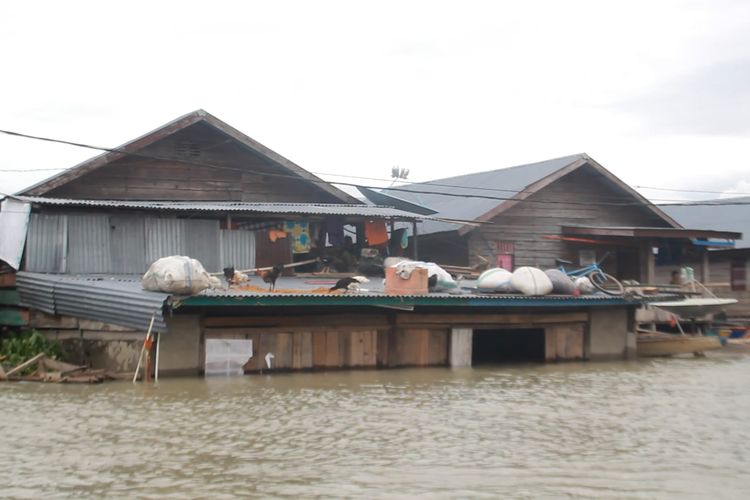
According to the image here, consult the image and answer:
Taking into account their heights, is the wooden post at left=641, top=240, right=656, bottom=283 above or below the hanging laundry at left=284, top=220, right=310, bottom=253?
below

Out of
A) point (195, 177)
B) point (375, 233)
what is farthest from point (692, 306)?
point (195, 177)

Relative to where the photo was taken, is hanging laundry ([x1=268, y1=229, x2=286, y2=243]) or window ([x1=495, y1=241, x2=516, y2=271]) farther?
window ([x1=495, y1=241, x2=516, y2=271])

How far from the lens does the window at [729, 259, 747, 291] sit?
1058 inches

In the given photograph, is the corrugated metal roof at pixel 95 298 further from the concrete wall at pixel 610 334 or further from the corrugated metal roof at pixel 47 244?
the concrete wall at pixel 610 334

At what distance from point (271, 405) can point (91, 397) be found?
2646mm

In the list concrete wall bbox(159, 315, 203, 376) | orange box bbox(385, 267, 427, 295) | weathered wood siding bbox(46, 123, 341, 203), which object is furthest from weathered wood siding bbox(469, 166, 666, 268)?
concrete wall bbox(159, 315, 203, 376)

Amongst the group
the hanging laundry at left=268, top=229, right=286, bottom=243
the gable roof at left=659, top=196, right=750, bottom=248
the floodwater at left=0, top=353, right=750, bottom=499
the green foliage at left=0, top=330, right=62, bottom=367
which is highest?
the gable roof at left=659, top=196, right=750, bottom=248

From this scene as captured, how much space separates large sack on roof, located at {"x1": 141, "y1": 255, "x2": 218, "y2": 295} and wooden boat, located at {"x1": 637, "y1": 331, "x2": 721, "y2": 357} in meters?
11.0

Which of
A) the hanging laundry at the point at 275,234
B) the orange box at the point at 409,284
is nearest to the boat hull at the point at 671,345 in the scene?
the orange box at the point at 409,284

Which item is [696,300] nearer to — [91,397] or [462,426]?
[462,426]

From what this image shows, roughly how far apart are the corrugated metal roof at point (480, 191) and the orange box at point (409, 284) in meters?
6.73

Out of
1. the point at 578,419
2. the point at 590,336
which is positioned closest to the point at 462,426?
the point at 578,419

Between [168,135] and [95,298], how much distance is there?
659 centimetres

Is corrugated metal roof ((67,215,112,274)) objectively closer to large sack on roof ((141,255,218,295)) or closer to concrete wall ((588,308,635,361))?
large sack on roof ((141,255,218,295))
